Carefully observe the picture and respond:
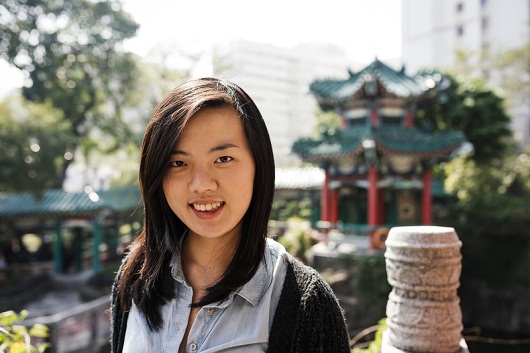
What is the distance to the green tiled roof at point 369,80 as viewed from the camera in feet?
31.4

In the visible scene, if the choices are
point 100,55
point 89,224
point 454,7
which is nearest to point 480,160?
point 89,224

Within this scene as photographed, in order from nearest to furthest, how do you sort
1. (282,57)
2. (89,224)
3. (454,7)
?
(89,224), (282,57), (454,7)

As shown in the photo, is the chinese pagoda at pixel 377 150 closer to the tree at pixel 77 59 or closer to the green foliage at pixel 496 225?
the green foliage at pixel 496 225

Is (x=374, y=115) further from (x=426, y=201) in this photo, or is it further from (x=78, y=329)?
(x=78, y=329)

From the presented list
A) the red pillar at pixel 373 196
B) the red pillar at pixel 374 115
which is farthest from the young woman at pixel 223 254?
the red pillar at pixel 374 115

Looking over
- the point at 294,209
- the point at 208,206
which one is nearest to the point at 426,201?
the point at 294,209

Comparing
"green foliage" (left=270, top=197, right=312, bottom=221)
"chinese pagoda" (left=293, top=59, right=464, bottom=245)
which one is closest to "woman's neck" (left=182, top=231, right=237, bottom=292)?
"chinese pagoda" (left=293, top=59, right=464, bottom=245)

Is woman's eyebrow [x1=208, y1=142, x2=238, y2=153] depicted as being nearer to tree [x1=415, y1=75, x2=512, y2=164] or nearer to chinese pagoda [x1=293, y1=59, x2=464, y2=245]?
chinese pagoda [x1=293, y1=59, x2=464, y2=245]

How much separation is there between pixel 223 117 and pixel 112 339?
761 mm

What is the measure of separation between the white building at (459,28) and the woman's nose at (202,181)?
25825mm

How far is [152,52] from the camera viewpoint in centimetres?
1530

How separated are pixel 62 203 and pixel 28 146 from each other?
1.90 m

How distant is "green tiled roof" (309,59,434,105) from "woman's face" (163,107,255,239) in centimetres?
→ 902

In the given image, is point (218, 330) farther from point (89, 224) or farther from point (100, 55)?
point (100, 55)
